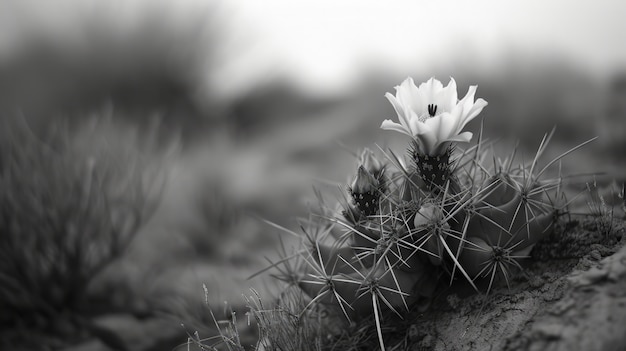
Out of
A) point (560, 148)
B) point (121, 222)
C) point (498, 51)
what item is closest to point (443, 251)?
point (121, 222)

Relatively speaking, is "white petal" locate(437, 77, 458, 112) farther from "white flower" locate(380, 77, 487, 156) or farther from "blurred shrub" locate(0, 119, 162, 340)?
"blurred shrub" locate(0, 119, 162, 340)

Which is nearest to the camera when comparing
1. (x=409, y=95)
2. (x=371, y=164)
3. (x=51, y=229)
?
(x=409, y=95)

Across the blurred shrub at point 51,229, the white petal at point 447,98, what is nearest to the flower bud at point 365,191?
the white petal at point 447,98

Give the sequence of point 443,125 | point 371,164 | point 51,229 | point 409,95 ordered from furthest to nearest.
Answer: point 51,229, point 371,164, point 409,95, point 443,125

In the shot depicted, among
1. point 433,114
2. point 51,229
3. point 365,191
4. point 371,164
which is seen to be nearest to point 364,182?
point 365,191

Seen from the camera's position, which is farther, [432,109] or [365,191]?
[365,191]

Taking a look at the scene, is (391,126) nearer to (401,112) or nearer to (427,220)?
(401,112)

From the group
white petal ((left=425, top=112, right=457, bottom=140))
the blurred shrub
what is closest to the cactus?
white petal ((left=425, top=112, right=457, bottom=140))

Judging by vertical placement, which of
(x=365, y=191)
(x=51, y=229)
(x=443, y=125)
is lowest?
(x=51, y=229)

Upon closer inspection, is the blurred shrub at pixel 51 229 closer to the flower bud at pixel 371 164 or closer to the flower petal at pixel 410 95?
the flower bud at pixel 371 164
